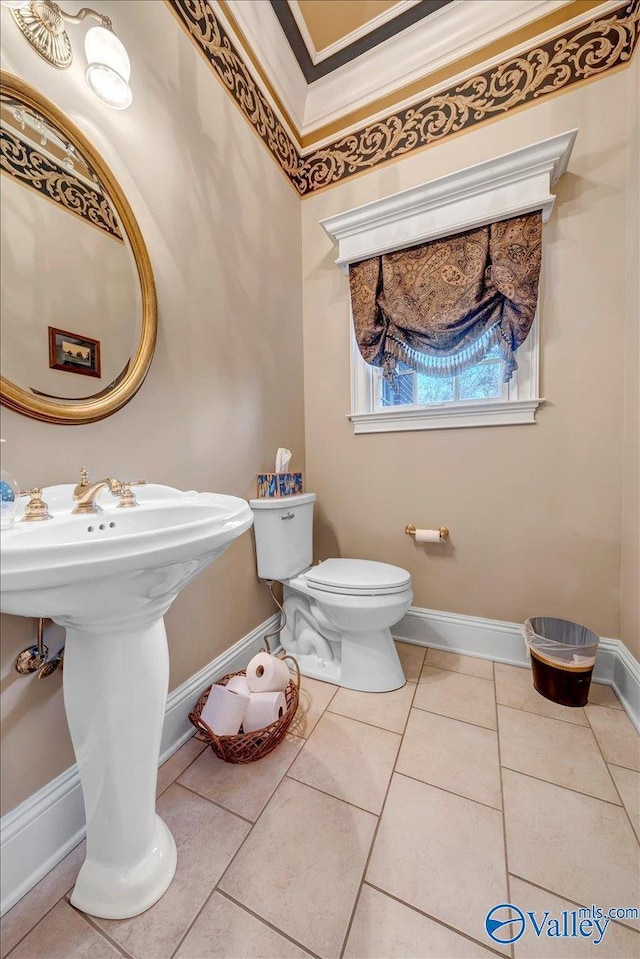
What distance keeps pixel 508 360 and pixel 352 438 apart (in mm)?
773

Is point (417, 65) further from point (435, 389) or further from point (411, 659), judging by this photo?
point (411, 659)

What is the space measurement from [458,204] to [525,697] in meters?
2.02

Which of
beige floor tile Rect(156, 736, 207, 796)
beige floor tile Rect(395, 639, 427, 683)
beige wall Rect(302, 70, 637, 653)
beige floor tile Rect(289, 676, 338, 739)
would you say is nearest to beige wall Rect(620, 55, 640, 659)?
beige wall Rect(302, 70, 637, 653)

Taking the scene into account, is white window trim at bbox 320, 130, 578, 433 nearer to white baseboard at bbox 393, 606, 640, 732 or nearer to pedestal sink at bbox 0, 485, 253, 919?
white baseboard at bbox 393, 606, 640, 732

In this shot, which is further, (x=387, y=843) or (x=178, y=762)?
(x=178, y=762)

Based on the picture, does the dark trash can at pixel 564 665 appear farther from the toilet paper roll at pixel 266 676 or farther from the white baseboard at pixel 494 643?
the toilet paper roll at pixel 266 676

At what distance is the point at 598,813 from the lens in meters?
0.90

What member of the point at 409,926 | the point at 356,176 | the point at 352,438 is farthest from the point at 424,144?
the point at 409,926

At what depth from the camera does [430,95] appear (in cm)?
157

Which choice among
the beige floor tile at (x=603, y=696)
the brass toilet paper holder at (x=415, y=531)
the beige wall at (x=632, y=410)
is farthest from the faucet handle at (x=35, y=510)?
the beige floor tile at (x=603, y=696)

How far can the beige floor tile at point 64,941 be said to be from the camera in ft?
2.13

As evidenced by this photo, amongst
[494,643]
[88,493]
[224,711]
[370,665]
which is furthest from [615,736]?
[88,493]

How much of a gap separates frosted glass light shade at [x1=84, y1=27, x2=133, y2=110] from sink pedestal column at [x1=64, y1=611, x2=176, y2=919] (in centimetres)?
134

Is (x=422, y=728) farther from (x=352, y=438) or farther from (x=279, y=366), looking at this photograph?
(x=279, y=366)
